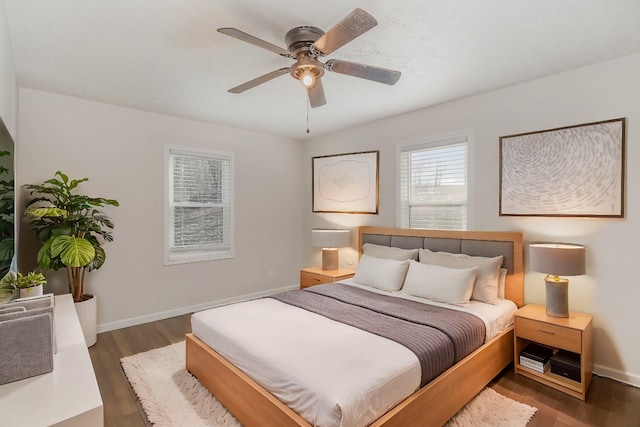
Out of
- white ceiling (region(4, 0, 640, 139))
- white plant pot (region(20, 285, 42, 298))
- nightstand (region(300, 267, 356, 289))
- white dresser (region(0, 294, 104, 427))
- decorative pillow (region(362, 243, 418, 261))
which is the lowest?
nightstand (region(300, 267, 356, 289))

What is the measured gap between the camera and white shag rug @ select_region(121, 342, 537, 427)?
6.76 feet

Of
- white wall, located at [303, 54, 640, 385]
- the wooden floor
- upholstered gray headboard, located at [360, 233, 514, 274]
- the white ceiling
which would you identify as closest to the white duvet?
the wooden floor

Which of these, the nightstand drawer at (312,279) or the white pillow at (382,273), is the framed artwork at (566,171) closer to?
the white pillow at (382,273)

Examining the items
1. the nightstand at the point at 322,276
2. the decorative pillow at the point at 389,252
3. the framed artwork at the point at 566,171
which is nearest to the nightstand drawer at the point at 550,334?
the framed artwork at the point at 566,171

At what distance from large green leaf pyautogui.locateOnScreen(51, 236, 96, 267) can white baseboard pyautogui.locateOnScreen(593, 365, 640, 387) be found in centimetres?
453

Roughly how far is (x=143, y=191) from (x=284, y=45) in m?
2.62

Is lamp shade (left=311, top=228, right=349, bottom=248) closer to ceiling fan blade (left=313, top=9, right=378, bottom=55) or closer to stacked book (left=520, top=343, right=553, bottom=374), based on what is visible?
stacked book (left=520, top=343, right=553, bottom=374)

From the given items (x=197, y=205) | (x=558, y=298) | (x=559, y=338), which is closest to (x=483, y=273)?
(x=558, y=298)

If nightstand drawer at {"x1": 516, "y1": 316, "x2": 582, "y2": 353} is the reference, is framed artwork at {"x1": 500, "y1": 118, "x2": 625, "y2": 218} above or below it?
above

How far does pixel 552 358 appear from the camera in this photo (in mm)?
2523

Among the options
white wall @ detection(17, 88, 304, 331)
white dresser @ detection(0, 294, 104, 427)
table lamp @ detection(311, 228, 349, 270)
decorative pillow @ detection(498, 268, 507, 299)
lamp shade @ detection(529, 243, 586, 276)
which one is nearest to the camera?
white dresser @ detection(0, 294, 104, 427)

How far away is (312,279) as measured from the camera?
14.2 feet

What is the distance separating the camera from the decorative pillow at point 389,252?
11.6ft

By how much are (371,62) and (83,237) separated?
10.6ft
